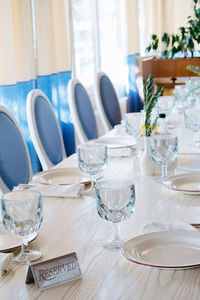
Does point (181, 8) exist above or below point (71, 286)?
above

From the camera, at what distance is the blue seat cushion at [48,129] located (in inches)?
103

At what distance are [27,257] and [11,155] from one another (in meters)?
1.06

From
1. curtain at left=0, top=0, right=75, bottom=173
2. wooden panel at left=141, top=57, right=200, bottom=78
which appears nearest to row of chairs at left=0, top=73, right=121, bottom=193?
curtain at left=0, top=0, right=75, bottom=173

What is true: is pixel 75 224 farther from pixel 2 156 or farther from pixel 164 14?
pixel 164 14

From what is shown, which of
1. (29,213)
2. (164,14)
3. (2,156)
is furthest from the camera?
(164,14)

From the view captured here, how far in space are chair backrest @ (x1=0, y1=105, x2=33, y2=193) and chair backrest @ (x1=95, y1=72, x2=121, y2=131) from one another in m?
1.13

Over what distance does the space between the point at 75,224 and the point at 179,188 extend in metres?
0.43

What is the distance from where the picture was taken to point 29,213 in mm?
1207

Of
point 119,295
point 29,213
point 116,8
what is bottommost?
point 119,295

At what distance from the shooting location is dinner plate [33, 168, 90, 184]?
194 centimetres

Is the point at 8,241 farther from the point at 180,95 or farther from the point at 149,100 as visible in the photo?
the point at 180,95

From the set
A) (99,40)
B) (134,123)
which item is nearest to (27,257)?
(134,123)

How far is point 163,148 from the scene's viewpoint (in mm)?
1765

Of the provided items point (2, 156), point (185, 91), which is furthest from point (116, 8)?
point (2, 156)
